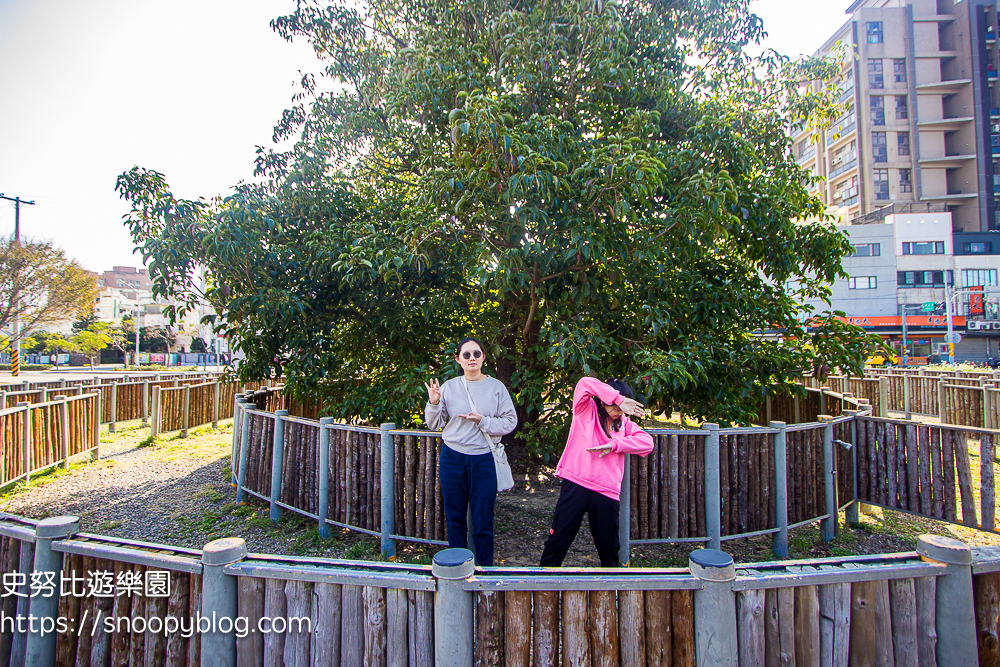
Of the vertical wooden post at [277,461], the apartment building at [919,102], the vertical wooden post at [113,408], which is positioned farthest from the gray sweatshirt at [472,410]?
the apartment building at [919,102]

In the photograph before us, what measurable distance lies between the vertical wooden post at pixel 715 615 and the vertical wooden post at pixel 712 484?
8.21ft

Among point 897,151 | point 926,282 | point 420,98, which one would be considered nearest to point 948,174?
point 897,151

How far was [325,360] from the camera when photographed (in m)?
6.14

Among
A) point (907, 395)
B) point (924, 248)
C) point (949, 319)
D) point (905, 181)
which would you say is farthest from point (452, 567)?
point (905, 181)

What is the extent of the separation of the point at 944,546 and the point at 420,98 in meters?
5.85

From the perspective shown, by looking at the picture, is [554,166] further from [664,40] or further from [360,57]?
A: [360,57]

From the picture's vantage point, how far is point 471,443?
12.2ft

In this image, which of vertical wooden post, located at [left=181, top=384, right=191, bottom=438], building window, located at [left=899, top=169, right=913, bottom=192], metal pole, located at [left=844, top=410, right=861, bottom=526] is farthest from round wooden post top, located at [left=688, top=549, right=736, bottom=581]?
building window, located at [left=899, top=169, right=913, bottom=192]

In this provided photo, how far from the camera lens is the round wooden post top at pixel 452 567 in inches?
82.0

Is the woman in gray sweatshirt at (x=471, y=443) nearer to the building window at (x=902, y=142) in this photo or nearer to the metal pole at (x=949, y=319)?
the metal pole at (x=949, y=319)

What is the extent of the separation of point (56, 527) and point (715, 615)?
2.97m

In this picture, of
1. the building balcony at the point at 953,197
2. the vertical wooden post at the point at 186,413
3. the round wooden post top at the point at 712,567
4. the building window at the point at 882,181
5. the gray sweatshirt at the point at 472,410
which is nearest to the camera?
the round wooden post top at the point at 712,567

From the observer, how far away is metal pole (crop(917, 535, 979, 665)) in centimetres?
215

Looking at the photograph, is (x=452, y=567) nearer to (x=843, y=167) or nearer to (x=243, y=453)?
(x=243, y=453)
